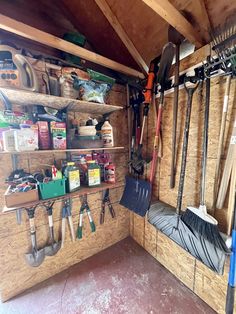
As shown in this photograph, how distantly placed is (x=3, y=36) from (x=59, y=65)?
0.40 metres

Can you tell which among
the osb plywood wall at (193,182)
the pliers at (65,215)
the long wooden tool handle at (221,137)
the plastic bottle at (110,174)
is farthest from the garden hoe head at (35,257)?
the long wooden tool handle at (221,137)

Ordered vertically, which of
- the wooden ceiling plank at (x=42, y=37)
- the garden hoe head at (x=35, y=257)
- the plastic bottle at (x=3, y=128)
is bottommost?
the garden hoe head at (x=35, y=257)

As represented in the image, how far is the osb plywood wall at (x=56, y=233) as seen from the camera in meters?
1.26

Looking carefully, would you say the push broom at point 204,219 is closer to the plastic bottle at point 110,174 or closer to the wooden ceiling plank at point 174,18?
the wooden ceiling plank at point 174,18

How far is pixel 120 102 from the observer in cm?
179

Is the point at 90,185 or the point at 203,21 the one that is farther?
the point at 90,185

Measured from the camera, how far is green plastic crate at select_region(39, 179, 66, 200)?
117 cm

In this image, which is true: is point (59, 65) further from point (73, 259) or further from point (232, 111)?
point (73, 259)

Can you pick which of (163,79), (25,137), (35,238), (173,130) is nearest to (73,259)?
→ (35,238)

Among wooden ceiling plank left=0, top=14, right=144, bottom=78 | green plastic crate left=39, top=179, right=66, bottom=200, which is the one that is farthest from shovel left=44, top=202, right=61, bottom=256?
wooden ceiling plank left=0, top=14, right=144, bottom=78

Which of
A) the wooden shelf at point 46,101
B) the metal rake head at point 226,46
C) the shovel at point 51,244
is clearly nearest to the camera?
the metal rake head at point 226,46

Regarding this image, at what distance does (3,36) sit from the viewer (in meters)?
1.13

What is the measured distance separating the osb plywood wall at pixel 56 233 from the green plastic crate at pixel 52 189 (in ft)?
0.84

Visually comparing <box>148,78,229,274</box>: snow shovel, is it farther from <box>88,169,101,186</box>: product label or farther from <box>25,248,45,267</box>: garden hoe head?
<box>25,248,45,267</box>: garden hoe head
